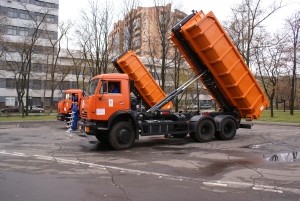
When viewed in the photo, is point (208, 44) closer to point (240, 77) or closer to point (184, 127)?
point (240, 77)

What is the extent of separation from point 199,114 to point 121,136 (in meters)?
4.29

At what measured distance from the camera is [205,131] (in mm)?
15859

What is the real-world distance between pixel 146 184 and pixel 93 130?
585 cm

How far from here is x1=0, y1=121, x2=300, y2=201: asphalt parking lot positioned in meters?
6.97

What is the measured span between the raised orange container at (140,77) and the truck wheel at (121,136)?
6.04 metres

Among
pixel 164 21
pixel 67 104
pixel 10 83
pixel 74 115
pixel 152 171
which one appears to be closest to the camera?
pixel 152 171

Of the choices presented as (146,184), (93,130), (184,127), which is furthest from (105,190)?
(184,127)

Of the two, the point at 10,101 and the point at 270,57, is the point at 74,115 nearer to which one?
the point at 270,57

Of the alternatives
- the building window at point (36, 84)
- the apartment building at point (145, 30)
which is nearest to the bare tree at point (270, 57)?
the apartment building at point (145, 30)

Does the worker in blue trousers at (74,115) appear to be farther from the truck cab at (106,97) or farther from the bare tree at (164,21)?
the bare tree at (164,21)

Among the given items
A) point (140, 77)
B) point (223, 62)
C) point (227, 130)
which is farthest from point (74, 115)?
point (223, 62)

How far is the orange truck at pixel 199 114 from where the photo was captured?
43.9ft

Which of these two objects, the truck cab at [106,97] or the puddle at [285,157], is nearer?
the puddle at [285,157]

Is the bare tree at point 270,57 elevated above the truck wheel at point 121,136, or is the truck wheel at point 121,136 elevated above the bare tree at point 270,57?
the bare tree at point 270,57
